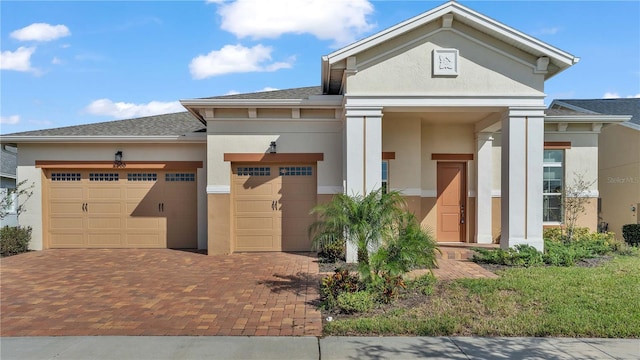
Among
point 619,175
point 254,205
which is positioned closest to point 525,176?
point 254,205

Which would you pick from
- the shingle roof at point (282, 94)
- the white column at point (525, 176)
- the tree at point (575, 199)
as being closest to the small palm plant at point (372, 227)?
the white column at point (525, 176)

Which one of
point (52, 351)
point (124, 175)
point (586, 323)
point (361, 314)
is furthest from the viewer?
point (124, 175)

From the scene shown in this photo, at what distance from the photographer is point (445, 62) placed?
9.50 m

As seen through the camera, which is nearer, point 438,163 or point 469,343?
point 469,343

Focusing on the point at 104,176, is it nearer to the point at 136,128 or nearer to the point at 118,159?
the point at 118,159

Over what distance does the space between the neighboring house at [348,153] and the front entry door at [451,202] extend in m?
0.03

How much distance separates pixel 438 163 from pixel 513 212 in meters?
3.19

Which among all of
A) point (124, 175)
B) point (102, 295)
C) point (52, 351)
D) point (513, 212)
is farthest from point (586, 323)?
point (124, 175)

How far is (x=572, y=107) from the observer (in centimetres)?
1580

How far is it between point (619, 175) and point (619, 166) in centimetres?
34

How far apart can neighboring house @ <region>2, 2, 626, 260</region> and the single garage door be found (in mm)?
28

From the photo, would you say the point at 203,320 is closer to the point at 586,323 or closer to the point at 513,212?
the point at 586,323

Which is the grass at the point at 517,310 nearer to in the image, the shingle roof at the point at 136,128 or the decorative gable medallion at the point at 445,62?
the decorative gable medallion at the point at 445,62

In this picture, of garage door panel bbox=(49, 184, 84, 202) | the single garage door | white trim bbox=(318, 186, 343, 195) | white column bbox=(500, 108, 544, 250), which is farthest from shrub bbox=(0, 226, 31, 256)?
white column bbox=(500, 108, 544, 250)
